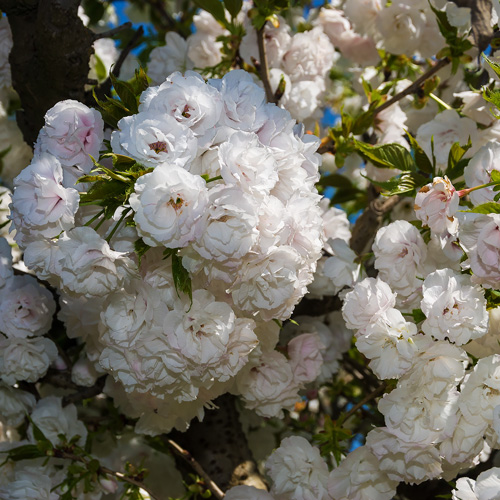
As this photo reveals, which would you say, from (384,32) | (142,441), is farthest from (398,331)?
(142,441)

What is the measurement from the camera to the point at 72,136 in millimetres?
1000

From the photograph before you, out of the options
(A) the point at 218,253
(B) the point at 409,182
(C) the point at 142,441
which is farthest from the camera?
(C) the point at 142,441

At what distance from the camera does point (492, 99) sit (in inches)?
40.1

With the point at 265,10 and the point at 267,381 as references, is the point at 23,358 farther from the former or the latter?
the point at 265,10

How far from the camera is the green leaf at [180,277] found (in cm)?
93

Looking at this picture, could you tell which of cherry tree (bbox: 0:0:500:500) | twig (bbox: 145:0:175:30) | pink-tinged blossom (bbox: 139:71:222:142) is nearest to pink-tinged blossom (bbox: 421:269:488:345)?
cherry tree (bbox: 0:0:500:500)

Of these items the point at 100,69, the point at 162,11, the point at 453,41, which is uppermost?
the point at 453,41

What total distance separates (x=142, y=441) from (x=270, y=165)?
43.5 inches

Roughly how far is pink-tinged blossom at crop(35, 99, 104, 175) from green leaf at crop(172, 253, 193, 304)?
0.62 ft

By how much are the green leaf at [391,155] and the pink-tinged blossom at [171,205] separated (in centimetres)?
44

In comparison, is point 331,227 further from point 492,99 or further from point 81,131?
point 81,131

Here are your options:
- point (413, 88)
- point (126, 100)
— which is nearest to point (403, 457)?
point (126, 100)

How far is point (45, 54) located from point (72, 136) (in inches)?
14.0

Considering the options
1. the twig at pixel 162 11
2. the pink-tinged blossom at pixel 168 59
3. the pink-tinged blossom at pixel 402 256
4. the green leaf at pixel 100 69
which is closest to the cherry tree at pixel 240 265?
the pink-tinged blossom at pixel 402 256
